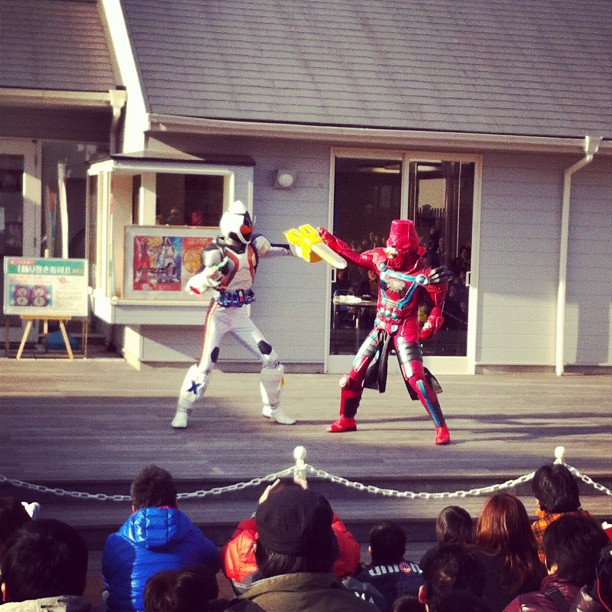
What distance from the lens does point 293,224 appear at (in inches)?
515

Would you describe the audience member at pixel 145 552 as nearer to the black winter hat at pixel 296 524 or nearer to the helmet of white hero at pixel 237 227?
the black winter hat at pixel 296 524

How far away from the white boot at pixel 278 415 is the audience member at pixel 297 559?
6.45 m

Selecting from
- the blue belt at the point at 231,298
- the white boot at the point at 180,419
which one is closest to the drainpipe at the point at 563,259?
the blue belt at the point at 231,298

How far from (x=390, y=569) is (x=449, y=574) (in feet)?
2.65

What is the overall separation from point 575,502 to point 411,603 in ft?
5.19

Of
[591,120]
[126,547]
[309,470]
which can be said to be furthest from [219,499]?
[591,120]

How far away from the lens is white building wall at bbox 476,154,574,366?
13.6m

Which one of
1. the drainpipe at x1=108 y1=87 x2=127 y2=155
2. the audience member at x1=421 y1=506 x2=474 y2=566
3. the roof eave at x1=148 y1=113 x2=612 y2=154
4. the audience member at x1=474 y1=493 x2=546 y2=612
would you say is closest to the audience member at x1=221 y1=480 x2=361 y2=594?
the audience member at x1=421 y1=506 x2=474 y2=566

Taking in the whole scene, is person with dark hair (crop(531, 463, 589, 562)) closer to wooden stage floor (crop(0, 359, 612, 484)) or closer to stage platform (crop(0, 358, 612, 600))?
stage platform (crop(0, 358, 612, 600))

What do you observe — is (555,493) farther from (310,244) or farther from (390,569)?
(310,244)

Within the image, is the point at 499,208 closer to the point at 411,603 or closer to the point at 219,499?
the point at 219,499

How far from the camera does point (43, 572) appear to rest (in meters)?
3.95

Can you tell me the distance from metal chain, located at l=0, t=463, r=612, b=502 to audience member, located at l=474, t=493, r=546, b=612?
6.28 feet

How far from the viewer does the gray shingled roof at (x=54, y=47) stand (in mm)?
13789
